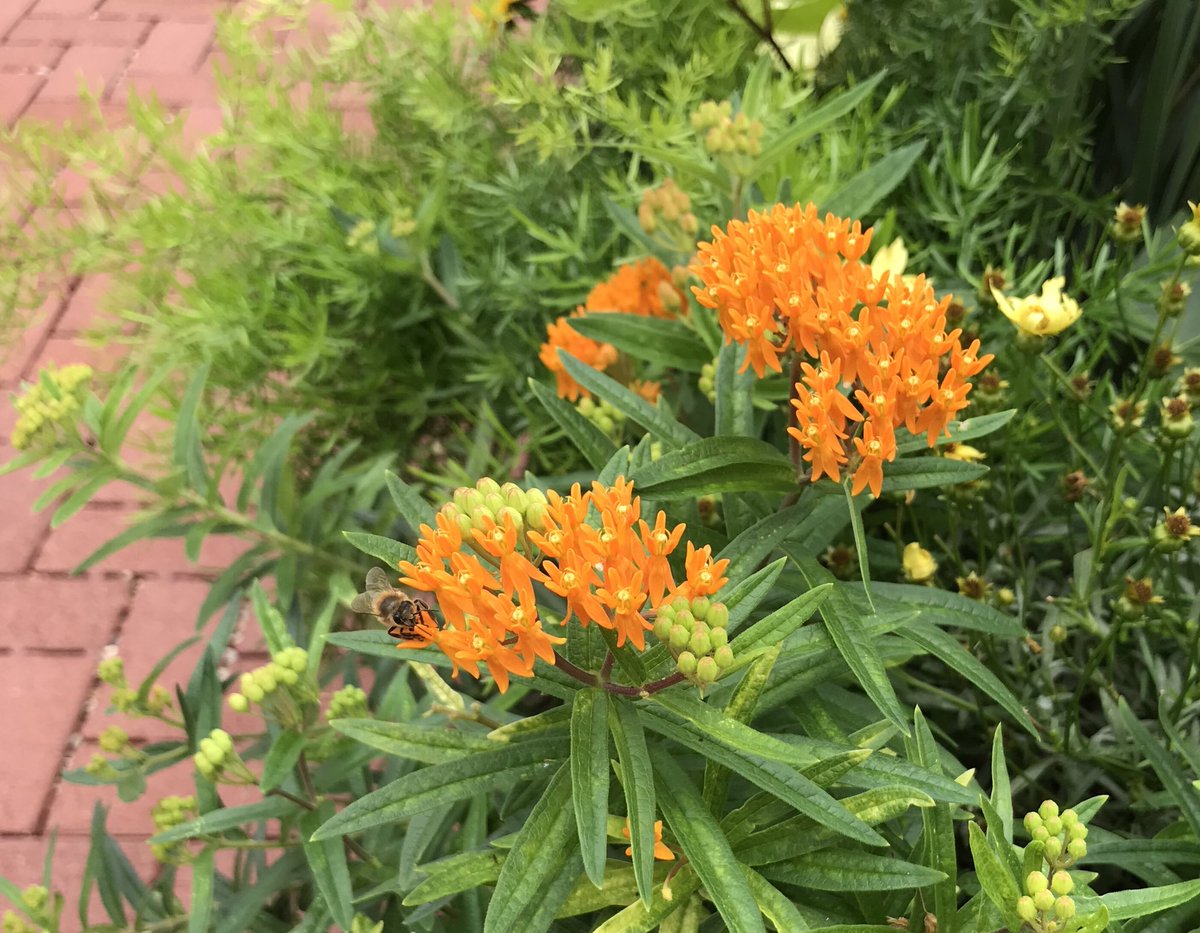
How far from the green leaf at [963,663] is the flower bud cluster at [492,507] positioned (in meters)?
0.44

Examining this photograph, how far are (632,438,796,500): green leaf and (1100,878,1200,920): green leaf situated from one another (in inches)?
18.0

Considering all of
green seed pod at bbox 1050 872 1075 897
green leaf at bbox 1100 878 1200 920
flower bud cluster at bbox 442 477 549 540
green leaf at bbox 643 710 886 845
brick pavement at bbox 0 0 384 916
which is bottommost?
brick pavement at bbox 0 0 384 916

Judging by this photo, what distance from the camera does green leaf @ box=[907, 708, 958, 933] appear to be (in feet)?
2.71

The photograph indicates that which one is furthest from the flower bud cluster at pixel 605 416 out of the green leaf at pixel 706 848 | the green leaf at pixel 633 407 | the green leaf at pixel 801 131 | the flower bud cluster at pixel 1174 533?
the flower bud cluster at pixel 1174 533

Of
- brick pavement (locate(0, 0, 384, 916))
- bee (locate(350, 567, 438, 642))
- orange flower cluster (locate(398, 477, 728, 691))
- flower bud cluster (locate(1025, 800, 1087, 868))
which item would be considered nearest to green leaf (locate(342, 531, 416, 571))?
bee (locate(350, 567, 438, 642))

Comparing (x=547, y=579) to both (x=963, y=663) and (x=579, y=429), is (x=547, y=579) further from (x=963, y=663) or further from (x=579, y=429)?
(x=963, y=663)

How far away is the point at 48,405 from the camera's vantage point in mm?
1361

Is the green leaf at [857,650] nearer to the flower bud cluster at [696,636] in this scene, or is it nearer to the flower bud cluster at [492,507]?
the flower bud cluster at [696,636]

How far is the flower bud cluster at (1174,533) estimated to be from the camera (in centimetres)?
97

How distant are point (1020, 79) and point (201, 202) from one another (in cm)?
161

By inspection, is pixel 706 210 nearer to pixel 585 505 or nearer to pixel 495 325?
pixel 495 325

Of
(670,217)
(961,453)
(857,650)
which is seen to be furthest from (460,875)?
(670,217)

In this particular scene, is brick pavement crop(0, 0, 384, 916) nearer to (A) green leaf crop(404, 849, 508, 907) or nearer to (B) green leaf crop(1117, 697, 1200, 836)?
(A) green leaf crop(404, 849, 508, 907)

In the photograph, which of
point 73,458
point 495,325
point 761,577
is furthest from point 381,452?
point 761,577
